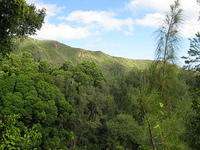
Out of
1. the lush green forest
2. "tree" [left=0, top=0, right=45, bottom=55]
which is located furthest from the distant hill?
"tree" [left=0, top=0, right=45, bottom=55]

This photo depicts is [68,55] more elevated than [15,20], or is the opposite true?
[68,55]

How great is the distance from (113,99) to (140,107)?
37247 mm

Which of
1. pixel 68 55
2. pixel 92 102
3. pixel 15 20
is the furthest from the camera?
pixel 68 55

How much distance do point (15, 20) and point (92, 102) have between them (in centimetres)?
3839

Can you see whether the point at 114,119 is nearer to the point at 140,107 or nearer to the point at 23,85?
the point at 23,85

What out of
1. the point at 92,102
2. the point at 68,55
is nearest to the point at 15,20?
the point at 92,102

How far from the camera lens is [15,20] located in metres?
6.32

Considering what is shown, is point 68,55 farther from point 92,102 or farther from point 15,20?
point 15,20

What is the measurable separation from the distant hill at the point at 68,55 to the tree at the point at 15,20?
135 m

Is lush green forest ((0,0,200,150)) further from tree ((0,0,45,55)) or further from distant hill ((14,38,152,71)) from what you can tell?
distant hill ((14,38,152,71))

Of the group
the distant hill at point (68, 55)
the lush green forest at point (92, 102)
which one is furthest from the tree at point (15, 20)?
the distant hill at point (68, 55)

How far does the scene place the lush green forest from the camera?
6.81 m

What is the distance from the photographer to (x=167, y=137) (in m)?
9.13

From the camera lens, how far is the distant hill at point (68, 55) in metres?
147
